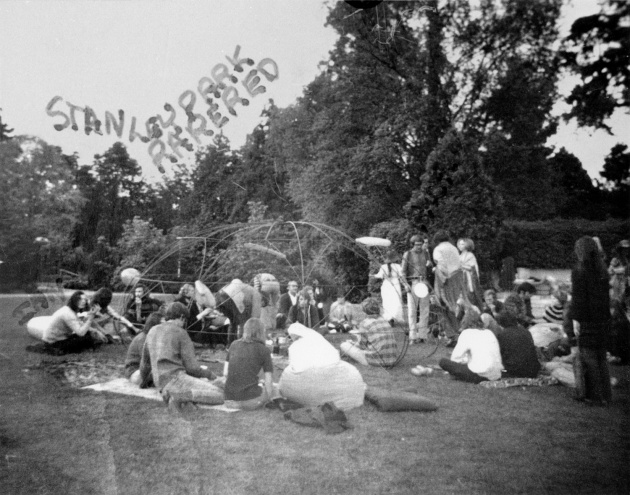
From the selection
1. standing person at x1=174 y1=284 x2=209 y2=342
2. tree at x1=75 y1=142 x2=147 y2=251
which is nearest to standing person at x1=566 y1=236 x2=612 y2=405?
standing person at x1=174 y1=284 x2=209 y2=342

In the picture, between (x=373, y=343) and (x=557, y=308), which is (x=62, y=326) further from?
(x=557, y=308)

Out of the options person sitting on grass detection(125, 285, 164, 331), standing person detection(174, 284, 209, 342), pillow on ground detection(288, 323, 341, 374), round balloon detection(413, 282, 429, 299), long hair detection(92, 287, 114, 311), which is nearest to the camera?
pillow on ground detection(288, 323, 341, 374)

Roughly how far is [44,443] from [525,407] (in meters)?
3.36

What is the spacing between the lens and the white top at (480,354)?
178 inches

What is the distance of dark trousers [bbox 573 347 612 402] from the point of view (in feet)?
10.9

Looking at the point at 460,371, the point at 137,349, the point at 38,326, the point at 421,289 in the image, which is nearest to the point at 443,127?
the point at 421,289

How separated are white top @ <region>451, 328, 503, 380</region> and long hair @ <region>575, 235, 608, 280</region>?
4.54 ft

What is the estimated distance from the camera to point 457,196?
11.2ft

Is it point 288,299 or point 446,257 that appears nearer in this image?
point 446,257

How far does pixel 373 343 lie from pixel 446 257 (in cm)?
144

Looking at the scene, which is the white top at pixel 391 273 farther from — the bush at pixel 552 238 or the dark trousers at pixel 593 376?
the dark trousers at pixel 593 376

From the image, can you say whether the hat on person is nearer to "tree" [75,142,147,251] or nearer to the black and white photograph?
the black and white photograph

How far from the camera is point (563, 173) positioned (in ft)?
11.4

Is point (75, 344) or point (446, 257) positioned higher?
point (446, 257)
